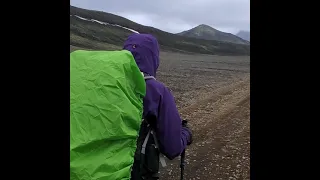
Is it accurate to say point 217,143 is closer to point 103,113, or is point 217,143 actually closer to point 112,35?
point 103,113

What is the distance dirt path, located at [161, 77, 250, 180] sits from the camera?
17.3ft

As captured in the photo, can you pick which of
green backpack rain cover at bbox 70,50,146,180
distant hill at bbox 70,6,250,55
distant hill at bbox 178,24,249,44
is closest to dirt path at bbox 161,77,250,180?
green backpack rain cover at bbox 70,50,146,180

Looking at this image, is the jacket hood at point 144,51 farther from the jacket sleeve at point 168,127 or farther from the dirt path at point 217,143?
the dirt path at point 217,143

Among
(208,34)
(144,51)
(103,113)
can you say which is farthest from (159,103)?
(208,34)

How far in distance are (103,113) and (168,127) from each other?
0.77 meters

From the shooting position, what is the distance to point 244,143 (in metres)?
6.58

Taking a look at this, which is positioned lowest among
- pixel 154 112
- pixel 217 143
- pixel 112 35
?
pixel 217 143

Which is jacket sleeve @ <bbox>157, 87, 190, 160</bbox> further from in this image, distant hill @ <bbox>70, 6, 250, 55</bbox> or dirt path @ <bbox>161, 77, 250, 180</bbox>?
distant hill @ <bbox>70, 6, 250, 55</bbox>

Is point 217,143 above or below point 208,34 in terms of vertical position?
below

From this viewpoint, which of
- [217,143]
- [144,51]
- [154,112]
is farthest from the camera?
[217,143]

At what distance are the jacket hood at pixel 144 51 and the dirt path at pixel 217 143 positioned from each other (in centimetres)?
261

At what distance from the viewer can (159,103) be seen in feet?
8.71

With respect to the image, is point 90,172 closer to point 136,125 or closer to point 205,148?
A: point 136,125
